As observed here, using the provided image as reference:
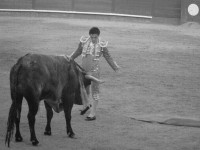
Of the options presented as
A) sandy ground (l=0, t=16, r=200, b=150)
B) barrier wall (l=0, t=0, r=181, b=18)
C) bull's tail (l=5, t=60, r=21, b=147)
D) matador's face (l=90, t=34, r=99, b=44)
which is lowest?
sandy ground (l=0, t=16, r=200, b=150)

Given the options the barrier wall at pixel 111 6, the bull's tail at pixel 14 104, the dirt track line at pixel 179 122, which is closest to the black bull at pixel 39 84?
the bull's tail at pixel 14 104

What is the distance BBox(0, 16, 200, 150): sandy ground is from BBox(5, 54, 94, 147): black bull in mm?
296

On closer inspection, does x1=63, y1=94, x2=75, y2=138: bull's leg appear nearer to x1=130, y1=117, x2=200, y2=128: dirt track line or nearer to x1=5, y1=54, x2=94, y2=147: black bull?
x1=5, y1=54, x2=94, y2=147: black bull

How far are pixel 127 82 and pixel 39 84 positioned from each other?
507 centimetres

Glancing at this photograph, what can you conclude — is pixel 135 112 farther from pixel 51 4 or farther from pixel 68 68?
pixel 51 4

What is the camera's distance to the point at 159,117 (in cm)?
863

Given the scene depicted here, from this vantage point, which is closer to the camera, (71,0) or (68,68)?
(68,68)

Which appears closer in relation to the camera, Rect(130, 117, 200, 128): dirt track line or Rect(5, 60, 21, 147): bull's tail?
Rect(5, 60, 21, 147): bull's tail

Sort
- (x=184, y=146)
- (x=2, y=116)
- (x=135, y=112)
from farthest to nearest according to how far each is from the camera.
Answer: (x=135, y=112) < (x=2, y=116) < (x=184, y=146)

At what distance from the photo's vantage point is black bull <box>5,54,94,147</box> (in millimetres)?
6527

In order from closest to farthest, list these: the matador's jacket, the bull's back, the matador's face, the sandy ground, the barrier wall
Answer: the bull's back, the sandy ground, the matador's face, the matador's jacket, the barrier wall

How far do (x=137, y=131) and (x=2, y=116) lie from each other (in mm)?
1921

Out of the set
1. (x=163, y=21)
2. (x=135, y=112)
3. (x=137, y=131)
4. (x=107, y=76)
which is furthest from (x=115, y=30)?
(x=137, y=131)

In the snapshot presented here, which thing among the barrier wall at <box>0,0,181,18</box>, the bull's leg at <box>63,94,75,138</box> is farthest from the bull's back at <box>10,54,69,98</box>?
the barrier wall at <box>0,0,181,18</box>
